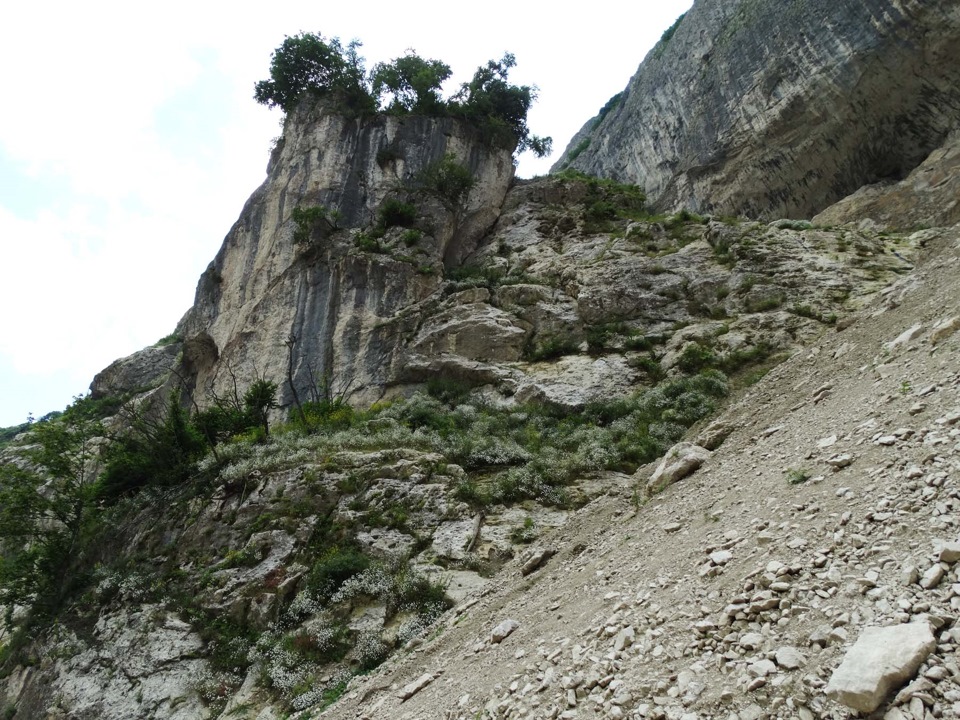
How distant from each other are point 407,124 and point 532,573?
1017 inches

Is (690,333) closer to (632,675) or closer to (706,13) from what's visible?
(632,675)

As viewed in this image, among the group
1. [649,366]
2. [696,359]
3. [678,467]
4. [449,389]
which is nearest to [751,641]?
[678,467]

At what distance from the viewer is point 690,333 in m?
17.0

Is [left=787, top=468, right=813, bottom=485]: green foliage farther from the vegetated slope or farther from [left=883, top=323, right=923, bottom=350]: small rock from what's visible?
the vegetated slope

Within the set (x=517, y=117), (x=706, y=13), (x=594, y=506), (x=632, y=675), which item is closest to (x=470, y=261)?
(x=517, y=117)

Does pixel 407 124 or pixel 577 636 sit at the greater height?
pixel 407 124

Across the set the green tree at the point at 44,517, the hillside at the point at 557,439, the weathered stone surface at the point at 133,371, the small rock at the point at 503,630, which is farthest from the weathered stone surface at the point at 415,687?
the weathered stone surface at the point at 133,371

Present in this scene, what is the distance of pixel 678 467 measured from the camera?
779cm

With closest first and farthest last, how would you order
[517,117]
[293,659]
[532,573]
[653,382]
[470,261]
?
[532,573], [293,659], [653,382], [470,261], [517,117]

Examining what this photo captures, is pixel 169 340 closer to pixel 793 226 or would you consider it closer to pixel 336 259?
pixel 336 259

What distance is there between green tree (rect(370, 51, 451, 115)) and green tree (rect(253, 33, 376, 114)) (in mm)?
910

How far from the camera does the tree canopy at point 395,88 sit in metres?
29.8

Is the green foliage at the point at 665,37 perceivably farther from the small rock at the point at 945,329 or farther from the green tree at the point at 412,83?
the small rock at the point at 945,329

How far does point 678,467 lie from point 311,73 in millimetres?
30236
